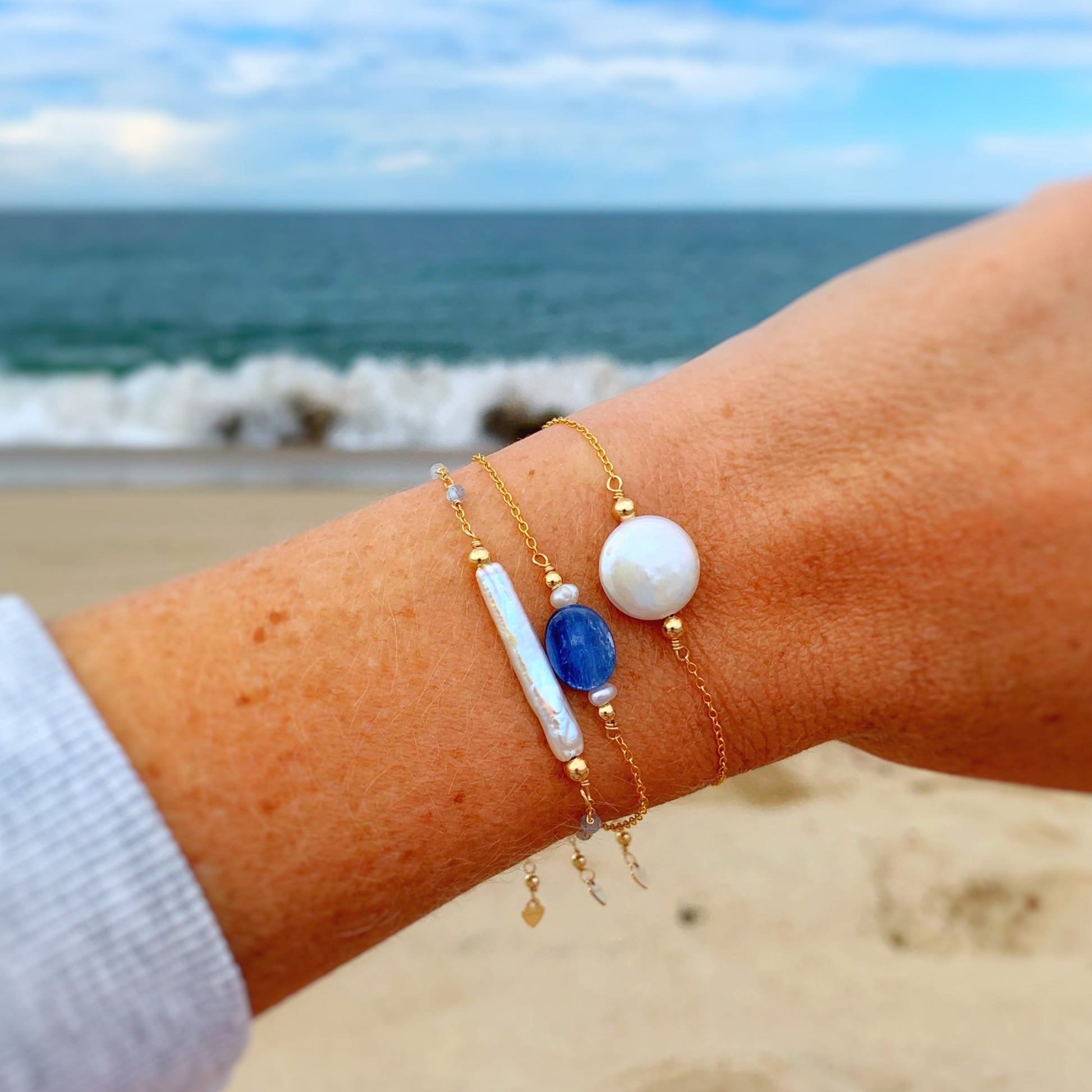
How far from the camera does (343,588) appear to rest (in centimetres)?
101

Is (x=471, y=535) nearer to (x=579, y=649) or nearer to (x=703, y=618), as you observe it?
(x=579, y=649)

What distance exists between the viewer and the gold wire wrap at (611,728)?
1055 millimetres

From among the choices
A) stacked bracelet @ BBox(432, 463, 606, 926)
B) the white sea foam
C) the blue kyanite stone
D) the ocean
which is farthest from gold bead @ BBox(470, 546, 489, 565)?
the white sea foam

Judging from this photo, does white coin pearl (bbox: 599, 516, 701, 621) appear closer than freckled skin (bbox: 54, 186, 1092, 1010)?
No

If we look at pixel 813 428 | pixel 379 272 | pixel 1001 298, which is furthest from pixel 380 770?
pixel 379 272

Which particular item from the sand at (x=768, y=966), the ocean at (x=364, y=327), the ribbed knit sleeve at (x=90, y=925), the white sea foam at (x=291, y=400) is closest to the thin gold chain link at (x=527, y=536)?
the ribbed knit sleeve at (x=90, y=925)

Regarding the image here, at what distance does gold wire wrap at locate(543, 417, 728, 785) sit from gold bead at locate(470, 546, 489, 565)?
0.18 metres

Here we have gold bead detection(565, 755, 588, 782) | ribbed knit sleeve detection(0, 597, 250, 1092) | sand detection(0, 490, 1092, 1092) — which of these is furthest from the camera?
sand detection(0, 490, 1092, 1092)

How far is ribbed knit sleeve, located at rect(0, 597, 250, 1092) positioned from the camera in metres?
0.70

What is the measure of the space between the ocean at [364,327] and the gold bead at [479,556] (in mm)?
3676

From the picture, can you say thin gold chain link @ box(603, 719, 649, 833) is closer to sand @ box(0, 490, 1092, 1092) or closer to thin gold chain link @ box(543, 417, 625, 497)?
thin gold chain link @ box(543, 417, 625, 497)

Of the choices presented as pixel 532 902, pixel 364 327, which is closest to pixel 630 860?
pixel 532 902

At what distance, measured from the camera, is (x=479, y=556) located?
1.04 meters

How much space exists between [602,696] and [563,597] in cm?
13
